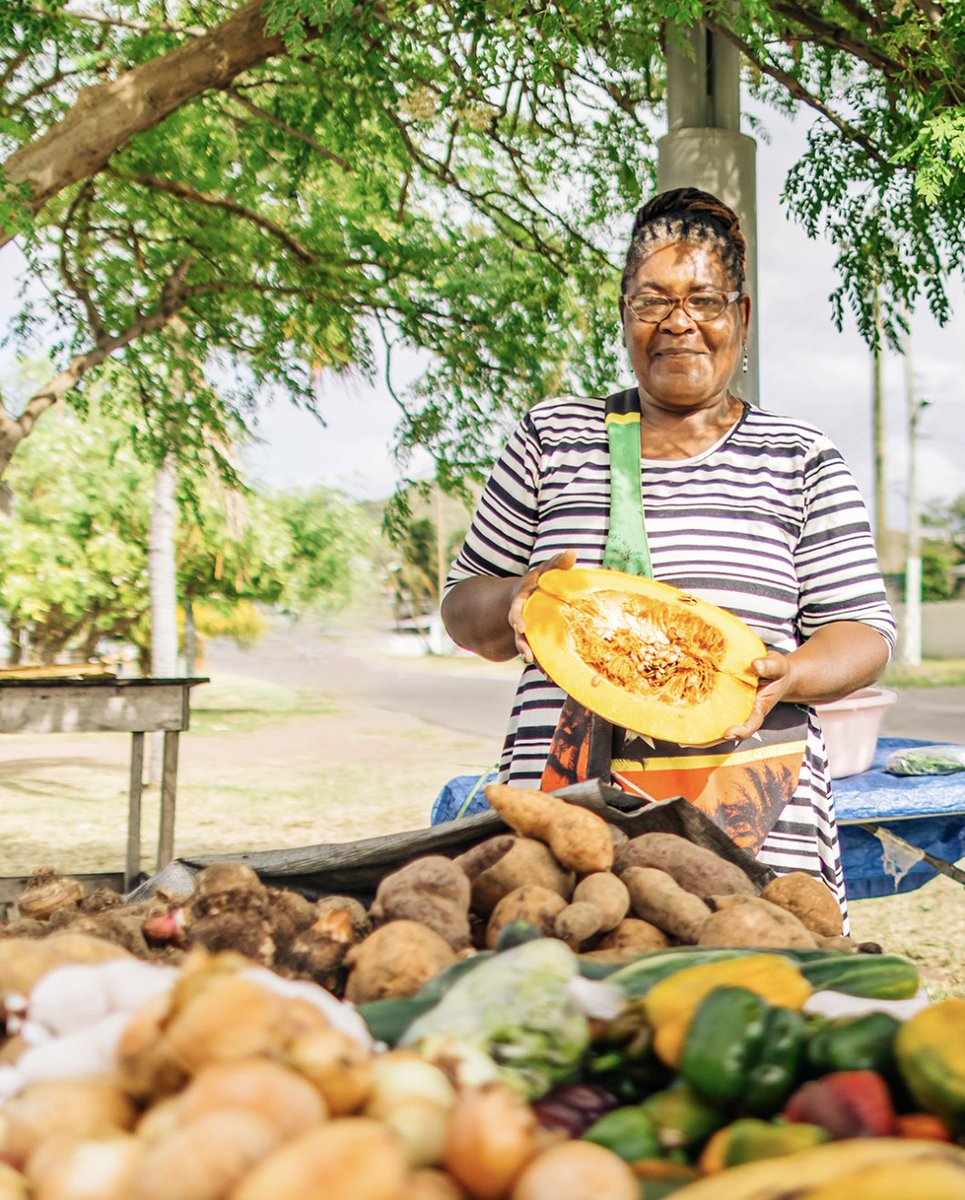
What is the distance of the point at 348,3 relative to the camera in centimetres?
331

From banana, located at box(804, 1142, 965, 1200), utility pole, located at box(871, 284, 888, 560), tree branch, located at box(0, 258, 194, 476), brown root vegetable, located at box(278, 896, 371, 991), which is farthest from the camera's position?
utility pole, located at box(871, 284, 888, 560)

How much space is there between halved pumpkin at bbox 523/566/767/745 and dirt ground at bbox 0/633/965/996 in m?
4.03

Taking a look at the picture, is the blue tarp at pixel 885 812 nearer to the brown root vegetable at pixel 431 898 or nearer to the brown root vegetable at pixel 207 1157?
the brown root vegetable at pixel 431 898

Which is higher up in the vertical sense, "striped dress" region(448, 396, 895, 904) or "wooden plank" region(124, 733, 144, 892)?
"striped dress" region(448, 396, 895, 904)

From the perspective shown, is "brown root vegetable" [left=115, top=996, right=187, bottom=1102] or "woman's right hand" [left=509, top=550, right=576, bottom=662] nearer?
"brown root vegetable" [left=115, top=996, right=187, bottom=1102]

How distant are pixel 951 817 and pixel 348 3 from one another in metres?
3.50

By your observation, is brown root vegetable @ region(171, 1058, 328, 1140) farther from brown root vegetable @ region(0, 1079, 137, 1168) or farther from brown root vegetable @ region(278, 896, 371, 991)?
brown root vegetable @ region(278, 896, 371, 991)

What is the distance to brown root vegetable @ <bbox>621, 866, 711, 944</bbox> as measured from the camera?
1.42m

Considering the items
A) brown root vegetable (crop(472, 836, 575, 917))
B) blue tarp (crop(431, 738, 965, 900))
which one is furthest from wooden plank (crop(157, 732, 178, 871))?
brown root vegetable (crop(472, 836, 575, 917))

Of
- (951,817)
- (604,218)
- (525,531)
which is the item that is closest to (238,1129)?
(525,531)

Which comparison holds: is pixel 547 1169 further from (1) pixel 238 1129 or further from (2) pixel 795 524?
(2) pixel 795 524

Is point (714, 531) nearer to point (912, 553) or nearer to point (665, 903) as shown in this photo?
point (665, 903)

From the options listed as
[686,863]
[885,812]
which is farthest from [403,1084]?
[885,812]

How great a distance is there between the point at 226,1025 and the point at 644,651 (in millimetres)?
1184
